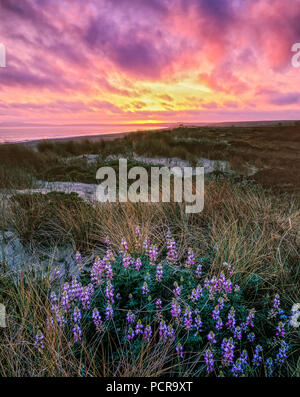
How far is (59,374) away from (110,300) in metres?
0.58

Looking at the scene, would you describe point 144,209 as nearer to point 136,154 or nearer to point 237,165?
point 237,165

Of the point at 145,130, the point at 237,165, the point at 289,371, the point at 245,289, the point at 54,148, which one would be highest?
the point at 145,130

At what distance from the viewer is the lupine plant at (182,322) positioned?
168cm

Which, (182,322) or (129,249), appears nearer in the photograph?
(182,322)

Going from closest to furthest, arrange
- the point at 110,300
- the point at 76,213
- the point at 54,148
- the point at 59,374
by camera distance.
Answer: the point at 59,374, the point at 110,300, the point at 76,213, the point at 54,148

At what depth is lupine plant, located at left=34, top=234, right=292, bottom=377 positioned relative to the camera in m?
1.68

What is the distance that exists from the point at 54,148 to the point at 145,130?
9611 millimetres

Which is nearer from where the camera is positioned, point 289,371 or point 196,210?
point 289,371

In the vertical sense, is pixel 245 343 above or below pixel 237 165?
below

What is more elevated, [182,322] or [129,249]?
[129,249]

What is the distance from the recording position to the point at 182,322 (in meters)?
1.90

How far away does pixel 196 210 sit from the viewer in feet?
14.3
